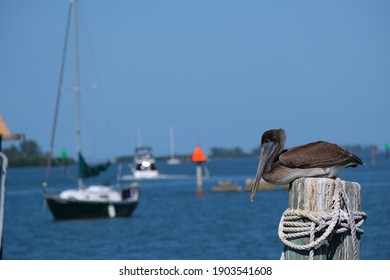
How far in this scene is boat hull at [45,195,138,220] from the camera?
40531mm

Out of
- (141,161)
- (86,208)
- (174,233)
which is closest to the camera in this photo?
(174,233)

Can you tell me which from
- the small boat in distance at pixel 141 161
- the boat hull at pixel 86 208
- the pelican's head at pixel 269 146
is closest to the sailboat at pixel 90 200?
the boat hull at pixel 86 208

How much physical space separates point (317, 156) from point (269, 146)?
0.46m

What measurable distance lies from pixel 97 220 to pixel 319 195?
121 ft

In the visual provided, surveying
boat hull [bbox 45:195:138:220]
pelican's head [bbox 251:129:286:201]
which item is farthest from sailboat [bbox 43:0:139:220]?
pelican's head [bbox 251:129:286:201]

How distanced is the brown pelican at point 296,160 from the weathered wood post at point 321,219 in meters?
0.24

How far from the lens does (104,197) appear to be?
40562 mm

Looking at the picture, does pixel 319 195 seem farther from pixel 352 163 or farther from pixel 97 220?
pixel 97 220

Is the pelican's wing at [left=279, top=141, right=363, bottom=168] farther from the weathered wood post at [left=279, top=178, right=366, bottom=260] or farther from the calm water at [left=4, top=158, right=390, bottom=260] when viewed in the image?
the calm water at [left=4, top=158, right=390, bottom=260]

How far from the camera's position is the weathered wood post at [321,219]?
6102 millimetres

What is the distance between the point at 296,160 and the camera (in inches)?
254

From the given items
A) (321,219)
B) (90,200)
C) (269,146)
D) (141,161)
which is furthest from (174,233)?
(141,161)

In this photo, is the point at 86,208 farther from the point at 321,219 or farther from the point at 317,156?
the point at 321,219
